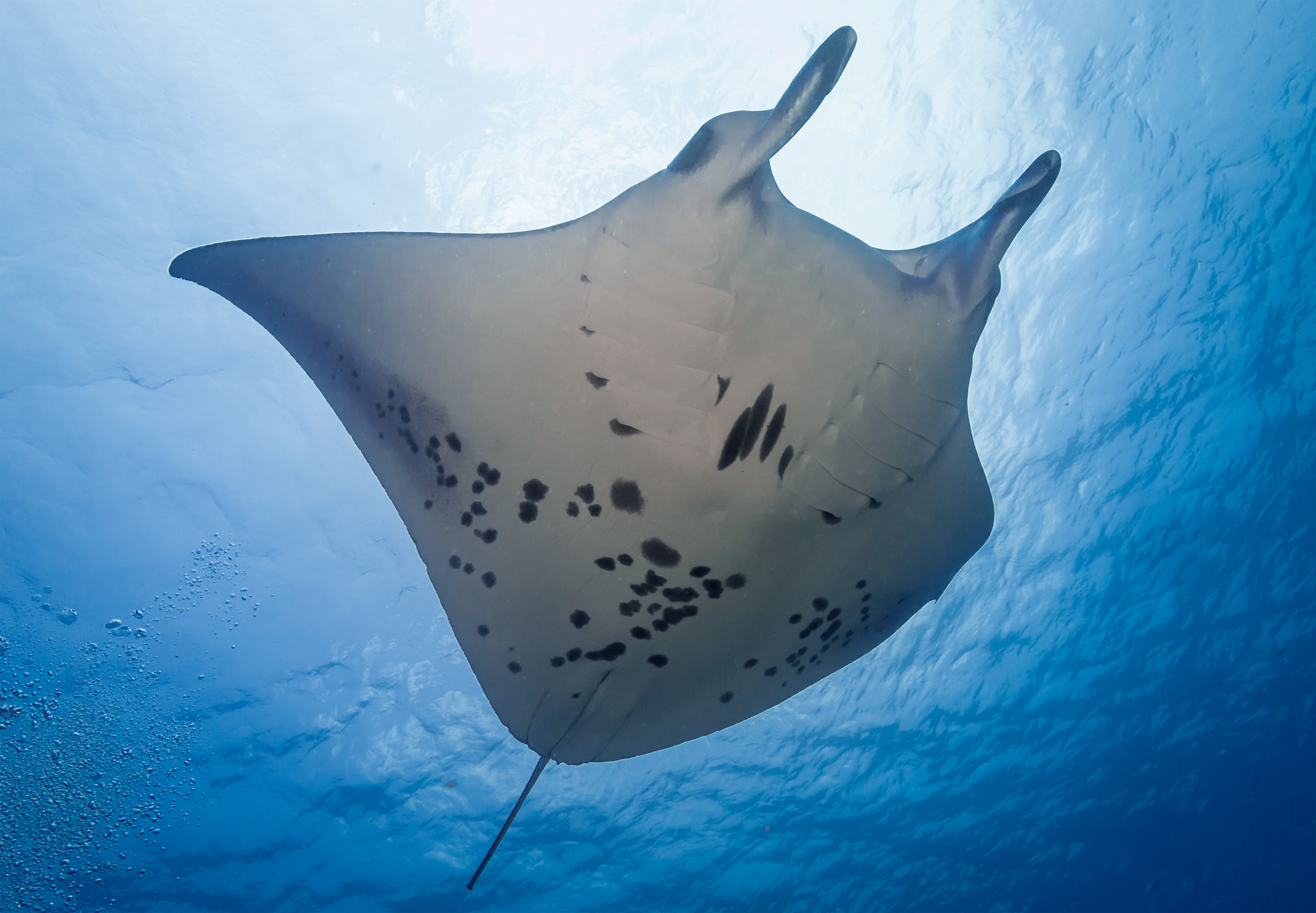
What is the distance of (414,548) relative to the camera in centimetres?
966

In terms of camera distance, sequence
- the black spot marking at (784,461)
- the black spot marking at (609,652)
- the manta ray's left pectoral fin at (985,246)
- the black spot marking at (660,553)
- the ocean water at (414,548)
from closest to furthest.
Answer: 1. the manta ray's left pectoral fin at (985,246)
2. the black spot marking at (784,461)
3. the black spot marking at (660,553)
4. the black spot marking at (609,652)
5. the ocean water at (414,548)

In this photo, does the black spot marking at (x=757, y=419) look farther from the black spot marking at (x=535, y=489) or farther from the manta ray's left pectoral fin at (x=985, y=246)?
the black spot marking at (x=535, y=489)

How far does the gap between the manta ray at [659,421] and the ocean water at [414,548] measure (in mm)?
5440

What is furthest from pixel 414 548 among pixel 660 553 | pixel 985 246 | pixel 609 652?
pixel 985 246

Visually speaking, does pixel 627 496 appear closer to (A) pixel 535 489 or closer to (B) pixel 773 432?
(A) pixel 535 489

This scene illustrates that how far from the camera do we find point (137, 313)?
8.12 metres

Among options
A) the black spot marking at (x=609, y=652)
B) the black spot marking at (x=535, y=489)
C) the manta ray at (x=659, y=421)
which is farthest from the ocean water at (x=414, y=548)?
the black spot marking at (x=609, y=652)

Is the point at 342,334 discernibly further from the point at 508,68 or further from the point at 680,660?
the point at 508,68

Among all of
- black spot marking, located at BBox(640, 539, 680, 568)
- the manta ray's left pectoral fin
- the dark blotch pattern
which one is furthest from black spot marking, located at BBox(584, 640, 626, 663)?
the manta ray's left pectoral fin

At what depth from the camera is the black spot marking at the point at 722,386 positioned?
7.70 ft

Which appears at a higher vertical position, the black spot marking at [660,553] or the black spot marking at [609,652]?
the black spot marking at [660,553]

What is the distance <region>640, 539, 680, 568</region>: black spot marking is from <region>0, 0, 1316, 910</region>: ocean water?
605 centimetres

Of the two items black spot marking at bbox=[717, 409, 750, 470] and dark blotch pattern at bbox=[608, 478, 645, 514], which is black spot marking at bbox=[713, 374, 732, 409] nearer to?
black spot marking at bbox=[717, 409, 750, 470]

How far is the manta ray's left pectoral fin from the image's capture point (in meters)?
2.20
